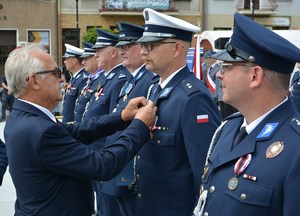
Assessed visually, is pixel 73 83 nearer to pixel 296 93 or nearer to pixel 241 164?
pixel 296 93

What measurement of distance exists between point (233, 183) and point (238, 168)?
0.06 metres

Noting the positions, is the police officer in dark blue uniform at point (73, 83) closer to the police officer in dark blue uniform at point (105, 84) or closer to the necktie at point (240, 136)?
the police officer in dark blue uniform at point (105, 84)

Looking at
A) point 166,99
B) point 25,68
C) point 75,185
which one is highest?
point 25,68

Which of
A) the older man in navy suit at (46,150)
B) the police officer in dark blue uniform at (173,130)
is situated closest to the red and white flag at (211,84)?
the police officer in dark blue uniform at (173,130)

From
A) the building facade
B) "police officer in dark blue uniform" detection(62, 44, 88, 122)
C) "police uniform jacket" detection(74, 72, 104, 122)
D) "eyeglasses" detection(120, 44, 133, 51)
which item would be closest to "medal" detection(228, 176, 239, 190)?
"eyeglasses" detection(120, 44, 133, 51)

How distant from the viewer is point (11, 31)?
25906 mm

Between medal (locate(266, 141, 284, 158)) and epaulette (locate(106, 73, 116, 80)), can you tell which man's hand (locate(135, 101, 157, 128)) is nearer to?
medal (locate(266, 141, 284, 158))

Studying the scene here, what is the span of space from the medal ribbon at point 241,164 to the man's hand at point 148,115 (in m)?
0.87

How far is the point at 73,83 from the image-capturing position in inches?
322

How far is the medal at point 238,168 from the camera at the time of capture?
2.00m

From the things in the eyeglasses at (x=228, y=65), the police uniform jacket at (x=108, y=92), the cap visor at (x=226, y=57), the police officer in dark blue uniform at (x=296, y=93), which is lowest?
the police officer in dark blue uniform at (x=296, y=93)

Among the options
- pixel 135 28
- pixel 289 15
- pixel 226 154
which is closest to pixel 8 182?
pixel 135 28

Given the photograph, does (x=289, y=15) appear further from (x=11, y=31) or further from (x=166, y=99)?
(x=166, y=99)

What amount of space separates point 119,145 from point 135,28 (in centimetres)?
256
